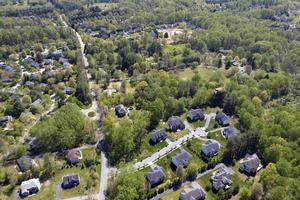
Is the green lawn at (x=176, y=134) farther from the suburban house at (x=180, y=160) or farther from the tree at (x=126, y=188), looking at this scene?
the tree at (x=126, y=188)

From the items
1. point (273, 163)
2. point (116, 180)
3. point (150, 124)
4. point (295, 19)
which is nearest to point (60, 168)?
point (116, 180)

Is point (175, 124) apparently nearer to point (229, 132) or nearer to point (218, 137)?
point (218, 137)

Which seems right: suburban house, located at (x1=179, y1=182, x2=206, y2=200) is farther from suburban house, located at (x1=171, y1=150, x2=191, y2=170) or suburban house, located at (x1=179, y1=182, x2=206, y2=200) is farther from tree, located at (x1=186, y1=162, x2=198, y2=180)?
suburban house, located at (x1=171, y1=150, x2=191, y2=170)

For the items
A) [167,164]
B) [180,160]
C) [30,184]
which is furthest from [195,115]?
[30,184]

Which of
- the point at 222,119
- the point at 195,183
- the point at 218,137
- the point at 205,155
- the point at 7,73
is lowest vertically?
the point at 195,183

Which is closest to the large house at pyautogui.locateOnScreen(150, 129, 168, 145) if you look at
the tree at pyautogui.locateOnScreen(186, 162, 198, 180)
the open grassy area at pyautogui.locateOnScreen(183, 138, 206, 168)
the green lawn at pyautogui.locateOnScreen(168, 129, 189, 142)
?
the green lawn at pyautogui.locateOnScreen(168, 129, 189, 142)

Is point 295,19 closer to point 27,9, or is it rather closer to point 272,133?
point 272,133

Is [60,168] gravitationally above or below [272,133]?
below
